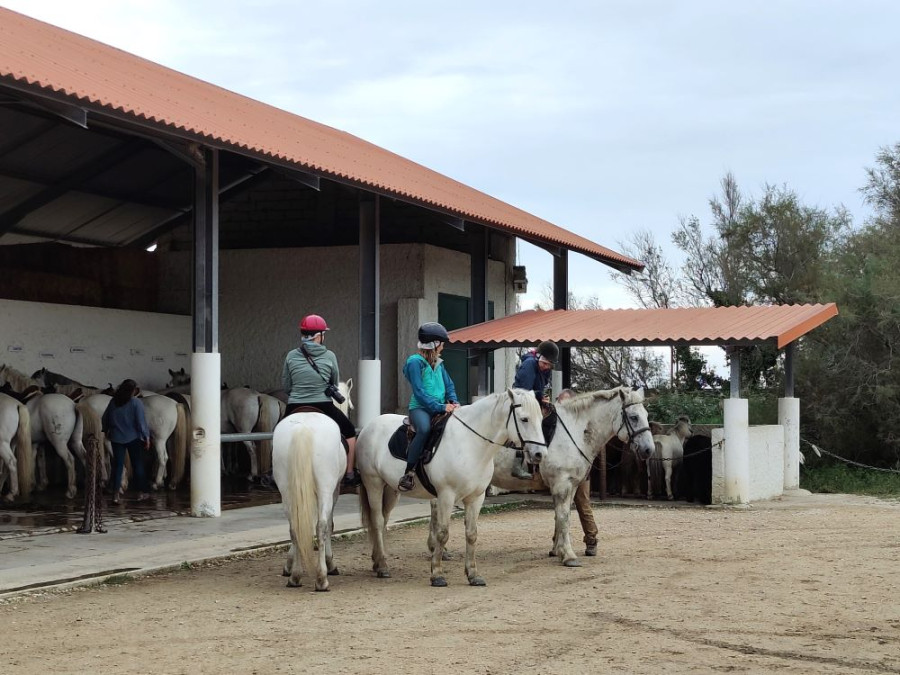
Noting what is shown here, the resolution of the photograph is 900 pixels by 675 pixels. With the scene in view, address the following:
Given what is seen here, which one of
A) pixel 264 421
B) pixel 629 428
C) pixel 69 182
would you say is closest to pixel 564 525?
pixel 629 428

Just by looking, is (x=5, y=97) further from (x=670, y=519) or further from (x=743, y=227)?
(x=743, y=227)

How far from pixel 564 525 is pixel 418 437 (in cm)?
186

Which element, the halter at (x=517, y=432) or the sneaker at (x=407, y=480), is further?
the sneaker at (x=407, y=480)

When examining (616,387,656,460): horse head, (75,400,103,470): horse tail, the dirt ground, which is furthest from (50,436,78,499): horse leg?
(616,387,656,460): horse head

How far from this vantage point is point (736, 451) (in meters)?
15.3

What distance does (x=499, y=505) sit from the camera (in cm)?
1512

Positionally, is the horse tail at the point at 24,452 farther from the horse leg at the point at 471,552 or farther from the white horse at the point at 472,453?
the horse leg at the point at 471,552

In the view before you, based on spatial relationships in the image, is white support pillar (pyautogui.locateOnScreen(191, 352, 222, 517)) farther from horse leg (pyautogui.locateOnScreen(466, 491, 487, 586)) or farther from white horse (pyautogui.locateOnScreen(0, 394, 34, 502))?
horse leg (pyautogui.locateOnScreen(466, 491, 487, 586))

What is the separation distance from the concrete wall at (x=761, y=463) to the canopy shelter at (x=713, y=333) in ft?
0.62

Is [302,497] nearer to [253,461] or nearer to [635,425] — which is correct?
[635,425]

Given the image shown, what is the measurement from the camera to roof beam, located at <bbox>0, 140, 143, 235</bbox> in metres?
17.4

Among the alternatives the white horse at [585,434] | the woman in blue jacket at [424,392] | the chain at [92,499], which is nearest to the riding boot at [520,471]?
the white horse at [585,434]

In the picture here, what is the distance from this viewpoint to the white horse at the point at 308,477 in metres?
8.07

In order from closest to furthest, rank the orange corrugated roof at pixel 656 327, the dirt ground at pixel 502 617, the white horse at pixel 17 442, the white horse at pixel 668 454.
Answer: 1. the dirt ground at pixel 502 617
2. the white horse at pixel 17 442
3. the orange corrugated roof at pixel 656 327
4. the white horse at pixel 668 454
